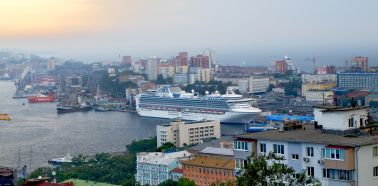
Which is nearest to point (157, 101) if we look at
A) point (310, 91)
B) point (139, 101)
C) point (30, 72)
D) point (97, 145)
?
point (139, 101)

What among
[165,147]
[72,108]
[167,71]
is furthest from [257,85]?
[165,147]

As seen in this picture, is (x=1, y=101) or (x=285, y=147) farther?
(x=1, y=101)

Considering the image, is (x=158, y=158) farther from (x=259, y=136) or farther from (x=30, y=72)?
(x=30, y=72)

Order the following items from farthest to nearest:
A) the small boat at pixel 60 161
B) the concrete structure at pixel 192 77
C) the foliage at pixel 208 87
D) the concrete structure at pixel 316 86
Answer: the concrete structure at pixel 192 77
the foliage at pixel 208 87
the concrete structure at pixel 316 86
the small boat at pixel 60 161

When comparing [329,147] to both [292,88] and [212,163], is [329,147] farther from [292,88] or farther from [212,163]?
[292,88]

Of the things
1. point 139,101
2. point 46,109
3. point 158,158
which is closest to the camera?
point 158,158

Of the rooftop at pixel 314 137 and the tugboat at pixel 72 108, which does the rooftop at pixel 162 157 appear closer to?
the rooftop at pixel 314 137

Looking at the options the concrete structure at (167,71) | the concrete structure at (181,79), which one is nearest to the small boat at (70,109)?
the concrete structure at (181,79)
